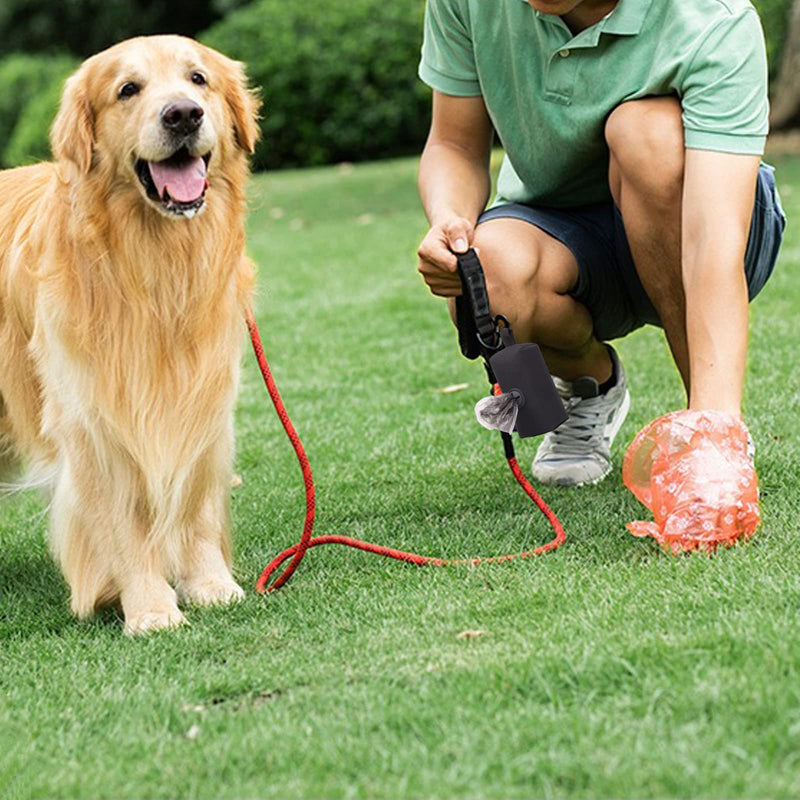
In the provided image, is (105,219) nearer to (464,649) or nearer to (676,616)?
(464,649)

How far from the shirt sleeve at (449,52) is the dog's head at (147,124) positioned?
2.44 feet

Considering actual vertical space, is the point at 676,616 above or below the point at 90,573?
above

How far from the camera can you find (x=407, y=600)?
269cm

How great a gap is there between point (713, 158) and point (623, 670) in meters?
1.26

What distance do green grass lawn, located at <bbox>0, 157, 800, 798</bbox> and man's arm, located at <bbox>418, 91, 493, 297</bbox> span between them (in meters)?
0.74

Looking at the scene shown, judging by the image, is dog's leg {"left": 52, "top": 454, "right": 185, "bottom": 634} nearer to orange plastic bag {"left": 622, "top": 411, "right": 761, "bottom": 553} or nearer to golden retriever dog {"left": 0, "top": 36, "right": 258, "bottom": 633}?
golden retriever dog {"left": 0, "top": 36, "right": 258, "bottom": 633}

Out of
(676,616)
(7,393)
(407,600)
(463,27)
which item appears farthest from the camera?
(463,27)

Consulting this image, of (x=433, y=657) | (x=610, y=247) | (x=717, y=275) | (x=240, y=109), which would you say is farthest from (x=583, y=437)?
(x=433, y=657)

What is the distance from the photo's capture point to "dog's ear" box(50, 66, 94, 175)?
2.77m

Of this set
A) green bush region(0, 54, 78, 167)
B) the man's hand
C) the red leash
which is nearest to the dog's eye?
the red leash

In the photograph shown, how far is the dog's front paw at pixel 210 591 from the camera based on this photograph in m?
2.93

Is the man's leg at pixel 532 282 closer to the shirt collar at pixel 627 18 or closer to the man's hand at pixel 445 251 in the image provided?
the man's hand at pixel 445 251

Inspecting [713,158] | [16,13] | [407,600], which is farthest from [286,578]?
[16,13]

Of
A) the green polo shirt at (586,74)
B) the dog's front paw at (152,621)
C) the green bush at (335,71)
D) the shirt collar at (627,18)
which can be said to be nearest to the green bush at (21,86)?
the green bush at (335,71)
